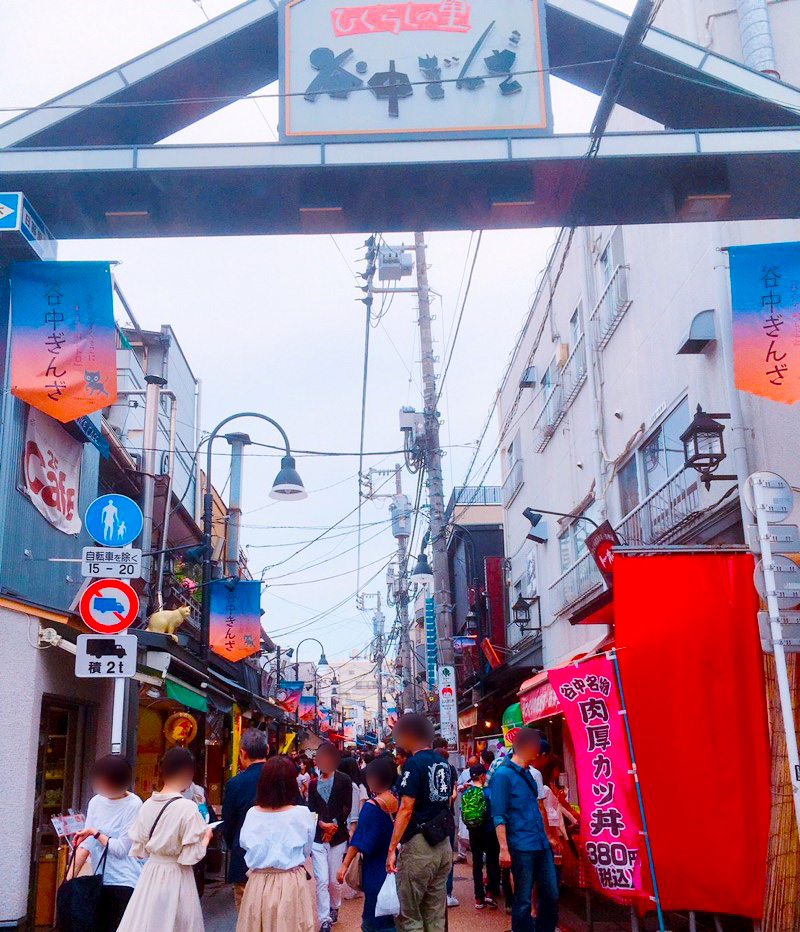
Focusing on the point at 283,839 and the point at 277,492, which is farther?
the point at 277,492

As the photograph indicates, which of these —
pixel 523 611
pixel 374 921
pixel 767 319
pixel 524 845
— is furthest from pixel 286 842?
pixel 523 611

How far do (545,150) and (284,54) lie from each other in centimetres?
295

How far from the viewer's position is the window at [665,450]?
12.7m

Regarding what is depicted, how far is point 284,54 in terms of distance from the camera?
32.3 ft

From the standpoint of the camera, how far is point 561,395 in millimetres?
19703

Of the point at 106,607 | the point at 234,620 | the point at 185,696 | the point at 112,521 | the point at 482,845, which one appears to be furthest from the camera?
the point at 234,620

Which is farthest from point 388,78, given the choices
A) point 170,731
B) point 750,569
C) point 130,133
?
point 170,731

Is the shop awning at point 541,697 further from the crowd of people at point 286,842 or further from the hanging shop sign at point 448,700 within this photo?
the hanging shop sign at point 448,700

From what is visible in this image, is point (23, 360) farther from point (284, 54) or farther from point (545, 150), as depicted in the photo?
point (545, 150)

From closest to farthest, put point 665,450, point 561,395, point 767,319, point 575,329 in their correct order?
point 767,319 < point 665,450 < point 575,329 < point 561,395

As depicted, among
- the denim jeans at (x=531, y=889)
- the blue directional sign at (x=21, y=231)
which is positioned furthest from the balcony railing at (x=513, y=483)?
the denim jeans at (x=531, y=889)

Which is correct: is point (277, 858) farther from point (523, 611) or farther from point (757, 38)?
point (523, 611)

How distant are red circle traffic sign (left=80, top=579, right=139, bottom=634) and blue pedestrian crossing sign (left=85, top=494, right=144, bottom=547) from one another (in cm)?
86

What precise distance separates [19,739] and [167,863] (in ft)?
14.5
